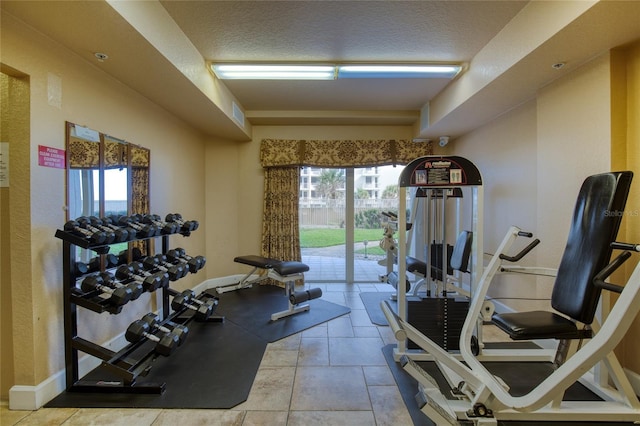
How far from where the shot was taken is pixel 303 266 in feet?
10.7

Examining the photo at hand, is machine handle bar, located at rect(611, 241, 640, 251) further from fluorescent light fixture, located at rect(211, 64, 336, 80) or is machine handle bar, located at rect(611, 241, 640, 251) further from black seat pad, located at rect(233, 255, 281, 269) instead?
black seat pad, located at rect(233, 255, 281, 269)

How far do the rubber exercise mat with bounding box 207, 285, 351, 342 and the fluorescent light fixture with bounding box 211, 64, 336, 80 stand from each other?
97.4 inches

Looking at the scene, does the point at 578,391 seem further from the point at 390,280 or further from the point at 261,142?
the point at 261,142

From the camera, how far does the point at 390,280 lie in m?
2.83

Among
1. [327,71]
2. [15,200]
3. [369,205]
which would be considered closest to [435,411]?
[15,200]

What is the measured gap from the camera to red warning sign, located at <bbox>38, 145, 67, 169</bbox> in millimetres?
1709

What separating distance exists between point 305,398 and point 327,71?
2.66m

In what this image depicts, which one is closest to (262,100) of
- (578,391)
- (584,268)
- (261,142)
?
(261,142)

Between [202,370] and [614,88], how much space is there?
3383mm

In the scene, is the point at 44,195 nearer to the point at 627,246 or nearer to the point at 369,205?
the point at 627,246

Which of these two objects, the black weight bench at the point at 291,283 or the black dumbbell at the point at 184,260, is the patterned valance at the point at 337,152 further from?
the black dumbbell at the point at 184,260

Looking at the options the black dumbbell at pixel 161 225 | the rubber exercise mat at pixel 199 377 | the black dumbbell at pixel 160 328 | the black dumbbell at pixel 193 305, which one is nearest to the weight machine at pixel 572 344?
the rubber exercise mat at pixel 199 377

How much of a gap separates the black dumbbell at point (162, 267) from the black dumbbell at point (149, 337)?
0.43 m

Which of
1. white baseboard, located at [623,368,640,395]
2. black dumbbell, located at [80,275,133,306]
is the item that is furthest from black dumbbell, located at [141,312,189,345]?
white baseboard, located at [623,368,640,395]
